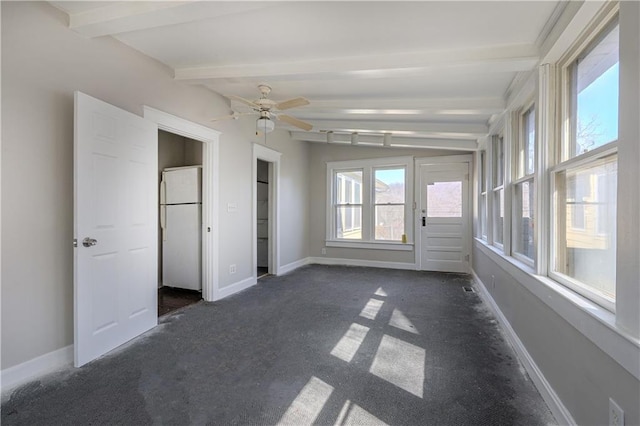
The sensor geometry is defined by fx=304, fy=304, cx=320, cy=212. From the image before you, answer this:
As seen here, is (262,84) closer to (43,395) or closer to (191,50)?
(191,50)

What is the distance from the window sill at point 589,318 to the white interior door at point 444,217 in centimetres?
343

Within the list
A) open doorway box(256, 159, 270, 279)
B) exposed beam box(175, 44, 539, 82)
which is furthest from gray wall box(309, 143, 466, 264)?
exposed beam box(175, 44, 539, 82)

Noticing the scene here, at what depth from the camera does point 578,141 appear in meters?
1.80

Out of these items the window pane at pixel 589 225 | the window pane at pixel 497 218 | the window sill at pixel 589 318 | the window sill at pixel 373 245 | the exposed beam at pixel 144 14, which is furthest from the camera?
the window sill at pixel 373 245

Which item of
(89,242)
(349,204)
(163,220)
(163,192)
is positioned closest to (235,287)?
(163,220)

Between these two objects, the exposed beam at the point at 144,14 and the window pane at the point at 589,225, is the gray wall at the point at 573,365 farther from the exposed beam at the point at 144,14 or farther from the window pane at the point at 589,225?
the exposed beam at the point at 144,14

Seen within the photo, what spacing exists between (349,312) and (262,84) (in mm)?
2631

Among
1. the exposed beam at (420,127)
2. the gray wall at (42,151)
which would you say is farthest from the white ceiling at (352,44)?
the exposed beam at (420,127)

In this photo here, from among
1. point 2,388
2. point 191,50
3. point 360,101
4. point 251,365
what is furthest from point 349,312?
point 191,50

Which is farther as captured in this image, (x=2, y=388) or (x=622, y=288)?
(x=2, y=388)

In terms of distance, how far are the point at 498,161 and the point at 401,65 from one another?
2179 millimetres

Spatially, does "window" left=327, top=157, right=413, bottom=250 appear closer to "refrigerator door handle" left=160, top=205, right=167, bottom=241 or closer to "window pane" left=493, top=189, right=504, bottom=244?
"window pane" left=493, top=189, right=504, bottom=244

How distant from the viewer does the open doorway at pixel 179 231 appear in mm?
4094

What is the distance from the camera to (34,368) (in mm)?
2096
